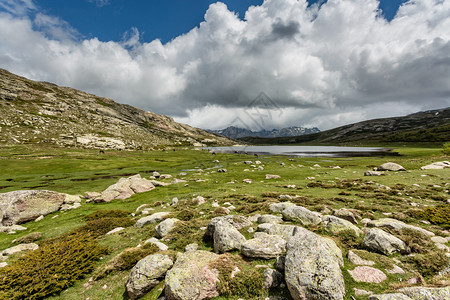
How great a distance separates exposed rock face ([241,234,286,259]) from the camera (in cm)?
917

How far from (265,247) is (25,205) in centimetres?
3103

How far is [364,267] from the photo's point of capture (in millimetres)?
8125

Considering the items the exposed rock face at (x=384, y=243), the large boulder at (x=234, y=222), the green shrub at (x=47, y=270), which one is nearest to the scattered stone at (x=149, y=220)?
the green shrub at (x=47, y=270)

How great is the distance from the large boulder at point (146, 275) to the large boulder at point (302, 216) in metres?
9.48

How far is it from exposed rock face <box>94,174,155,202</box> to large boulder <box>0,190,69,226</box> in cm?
576

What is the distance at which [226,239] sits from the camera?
10328 millimetres

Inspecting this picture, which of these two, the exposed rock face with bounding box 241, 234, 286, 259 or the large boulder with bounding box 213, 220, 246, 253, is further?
the large boulder with bounding box 213, 220, 246, 253

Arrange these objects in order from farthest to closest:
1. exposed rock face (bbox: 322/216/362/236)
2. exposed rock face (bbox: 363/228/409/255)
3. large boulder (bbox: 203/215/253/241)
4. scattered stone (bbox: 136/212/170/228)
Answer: scattered stone (bbox: 136/212/170/228) → large boulder (bbox: 203/215/253/241) → exposed rock face (bbox: 322/216/362/236) → exposed rock face (bbox: 363/228/409/255)

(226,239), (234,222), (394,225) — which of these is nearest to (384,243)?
(394,225)

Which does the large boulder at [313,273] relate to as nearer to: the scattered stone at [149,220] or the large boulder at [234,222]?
the large boulder at [234,222]

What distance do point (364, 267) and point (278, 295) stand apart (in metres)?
4.40

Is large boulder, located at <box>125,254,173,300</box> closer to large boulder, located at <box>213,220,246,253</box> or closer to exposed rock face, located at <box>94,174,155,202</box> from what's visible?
large boulder, located at <box>213,220,246,253</box>

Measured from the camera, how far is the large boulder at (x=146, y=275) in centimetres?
809

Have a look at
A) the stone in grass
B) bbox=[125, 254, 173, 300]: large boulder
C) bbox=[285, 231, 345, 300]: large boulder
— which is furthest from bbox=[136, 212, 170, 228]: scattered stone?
the stone in grass
